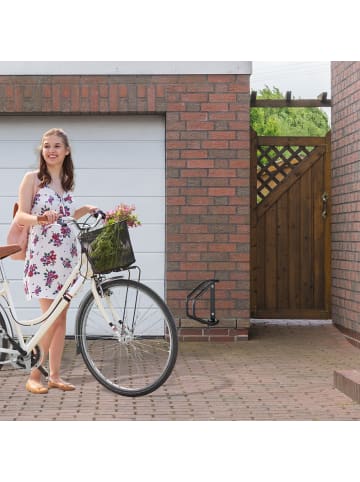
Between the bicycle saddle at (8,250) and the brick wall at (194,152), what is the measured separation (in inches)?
135

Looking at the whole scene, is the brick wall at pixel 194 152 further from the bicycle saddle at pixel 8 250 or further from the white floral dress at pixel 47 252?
the bicycle saddle at pixel 8 250

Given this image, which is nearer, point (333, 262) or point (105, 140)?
point (105, 140)

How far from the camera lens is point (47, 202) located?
617 centimetres

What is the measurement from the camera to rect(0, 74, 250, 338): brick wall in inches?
360

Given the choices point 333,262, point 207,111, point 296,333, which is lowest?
point 296,333

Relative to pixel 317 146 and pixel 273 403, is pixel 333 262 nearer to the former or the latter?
pixel 317 146

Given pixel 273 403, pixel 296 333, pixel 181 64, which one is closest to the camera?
pixel 273 403

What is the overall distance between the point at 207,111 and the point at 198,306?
196 centimetres

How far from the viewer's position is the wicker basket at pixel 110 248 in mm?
5699

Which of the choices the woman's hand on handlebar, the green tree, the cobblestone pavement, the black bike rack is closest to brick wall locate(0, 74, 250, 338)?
the black bike rack

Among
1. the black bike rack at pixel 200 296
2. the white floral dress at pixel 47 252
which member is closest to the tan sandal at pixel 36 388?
the white floral dress at pixel 47 252

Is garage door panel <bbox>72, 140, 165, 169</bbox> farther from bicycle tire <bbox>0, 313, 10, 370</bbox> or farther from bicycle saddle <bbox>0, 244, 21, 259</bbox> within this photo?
bicycle tire <bbox>0, 313, 10, 370</bbox>

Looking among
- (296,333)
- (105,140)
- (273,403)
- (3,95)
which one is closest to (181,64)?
(105,140)

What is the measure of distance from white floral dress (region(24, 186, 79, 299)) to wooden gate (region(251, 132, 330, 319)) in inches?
178
